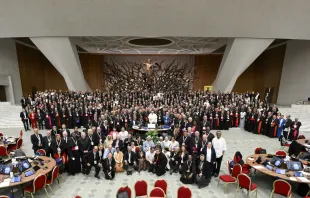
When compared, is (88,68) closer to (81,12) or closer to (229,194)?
(81,12)

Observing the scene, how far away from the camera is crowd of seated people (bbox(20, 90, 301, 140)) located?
10.7 meters

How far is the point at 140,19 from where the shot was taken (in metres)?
15.4

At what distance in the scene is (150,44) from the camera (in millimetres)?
23828

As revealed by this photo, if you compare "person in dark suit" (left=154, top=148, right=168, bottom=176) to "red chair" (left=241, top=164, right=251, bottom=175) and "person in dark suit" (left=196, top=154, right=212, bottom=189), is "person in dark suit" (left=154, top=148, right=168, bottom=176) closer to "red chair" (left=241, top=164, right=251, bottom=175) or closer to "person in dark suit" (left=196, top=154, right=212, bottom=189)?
"person in dark suit" (left=196, top=154, right=212, bottom=189)

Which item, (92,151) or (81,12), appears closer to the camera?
(92,151)

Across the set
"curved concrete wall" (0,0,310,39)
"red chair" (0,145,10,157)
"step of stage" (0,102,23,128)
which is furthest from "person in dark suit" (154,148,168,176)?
"step of stage" (0,102,23,128)

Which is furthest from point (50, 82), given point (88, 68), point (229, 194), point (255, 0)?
point (229, 194)

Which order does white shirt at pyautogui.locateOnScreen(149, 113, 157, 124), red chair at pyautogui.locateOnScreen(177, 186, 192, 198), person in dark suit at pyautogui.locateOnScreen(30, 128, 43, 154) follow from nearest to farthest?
1. red chair at pyautogui.locateOnScreen(177, 186, 192, 198)
2. person in dark suit at pyautogui.locateOnScreen(30, 128, 43, 154)
3. white shirt at pyautogui.locateOnScreen(149, 113, 157, 124)

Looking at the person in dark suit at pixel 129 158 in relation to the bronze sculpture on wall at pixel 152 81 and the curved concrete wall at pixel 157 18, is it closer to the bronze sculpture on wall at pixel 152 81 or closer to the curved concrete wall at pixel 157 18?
the curved concrete wall at pixel 157 18

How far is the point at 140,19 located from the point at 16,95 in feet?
55.0

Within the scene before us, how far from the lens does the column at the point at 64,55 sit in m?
17.4

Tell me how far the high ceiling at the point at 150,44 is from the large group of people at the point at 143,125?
723 centimetres

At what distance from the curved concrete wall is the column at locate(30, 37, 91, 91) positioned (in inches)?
32.1

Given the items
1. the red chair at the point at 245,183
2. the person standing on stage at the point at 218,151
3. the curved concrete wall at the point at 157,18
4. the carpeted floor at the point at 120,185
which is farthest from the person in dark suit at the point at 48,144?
the curved concrete wall at the point at 157,18
